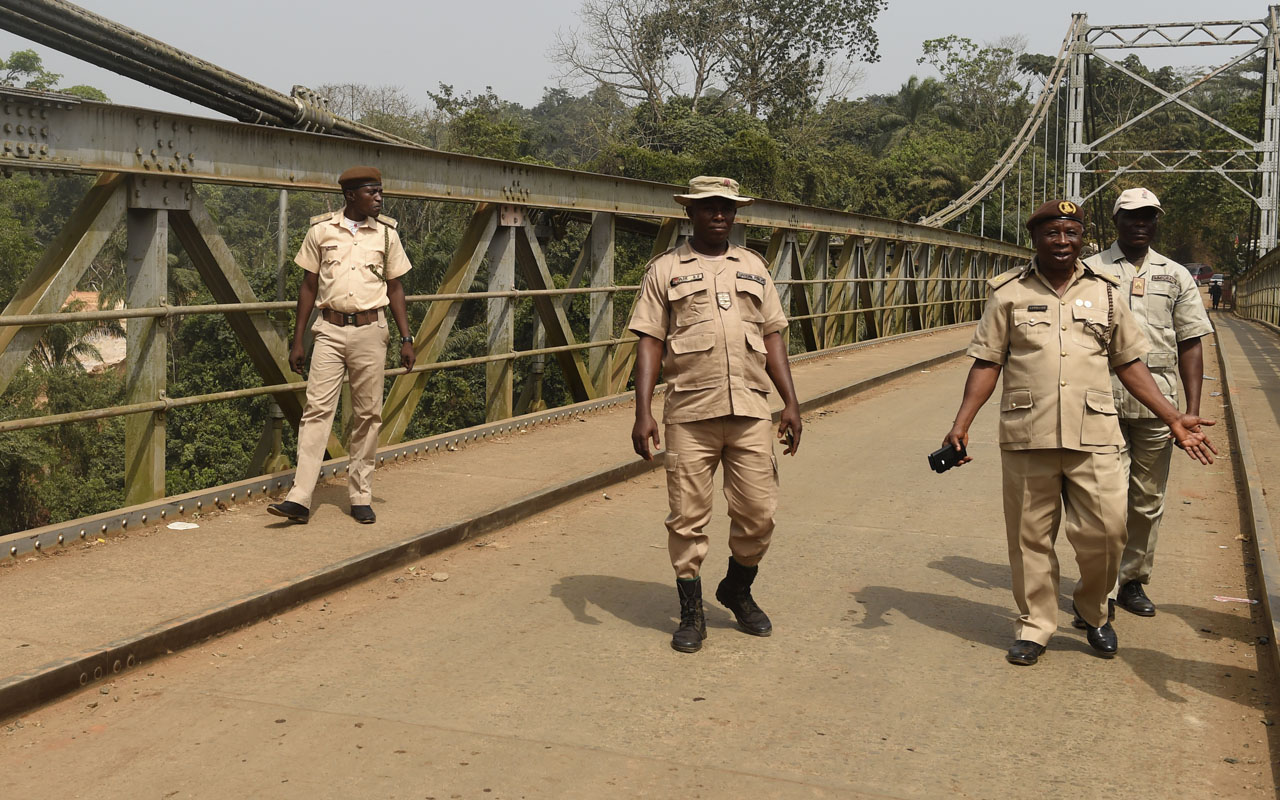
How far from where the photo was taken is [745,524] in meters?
5.10

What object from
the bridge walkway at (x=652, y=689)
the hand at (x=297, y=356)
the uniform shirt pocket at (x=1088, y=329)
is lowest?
the bridge walkway at (x=652, y=689)

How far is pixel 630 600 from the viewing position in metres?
5.79

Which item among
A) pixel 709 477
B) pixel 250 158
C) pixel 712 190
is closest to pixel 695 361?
pixel 709 477

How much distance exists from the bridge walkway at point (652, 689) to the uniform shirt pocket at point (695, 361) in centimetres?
101

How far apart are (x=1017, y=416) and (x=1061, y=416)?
6.8 inches

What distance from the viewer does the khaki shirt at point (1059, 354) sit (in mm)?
4859

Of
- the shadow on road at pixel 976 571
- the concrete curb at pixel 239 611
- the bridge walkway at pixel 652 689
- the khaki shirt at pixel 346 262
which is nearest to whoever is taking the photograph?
the bridge walkway at pixel 652 689

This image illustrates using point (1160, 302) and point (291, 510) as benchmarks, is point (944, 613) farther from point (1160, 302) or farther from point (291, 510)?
point (291, 510)

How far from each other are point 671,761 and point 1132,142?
268 ft

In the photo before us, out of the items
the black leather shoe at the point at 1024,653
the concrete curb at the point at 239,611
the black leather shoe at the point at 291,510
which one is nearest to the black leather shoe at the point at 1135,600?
the black leather shoe at the point at 1024,653

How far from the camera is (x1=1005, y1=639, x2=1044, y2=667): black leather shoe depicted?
193 inches

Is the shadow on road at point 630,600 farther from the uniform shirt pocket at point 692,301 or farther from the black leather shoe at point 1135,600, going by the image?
the black leather shoe at point 1135,600

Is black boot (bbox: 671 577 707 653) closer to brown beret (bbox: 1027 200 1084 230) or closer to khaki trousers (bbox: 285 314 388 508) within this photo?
brown beret (bbox: 1027 200 1084 230)

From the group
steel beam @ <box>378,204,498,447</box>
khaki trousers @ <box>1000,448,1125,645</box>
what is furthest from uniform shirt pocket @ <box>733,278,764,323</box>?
steel beam @ <box>378,204,498,447</box>
